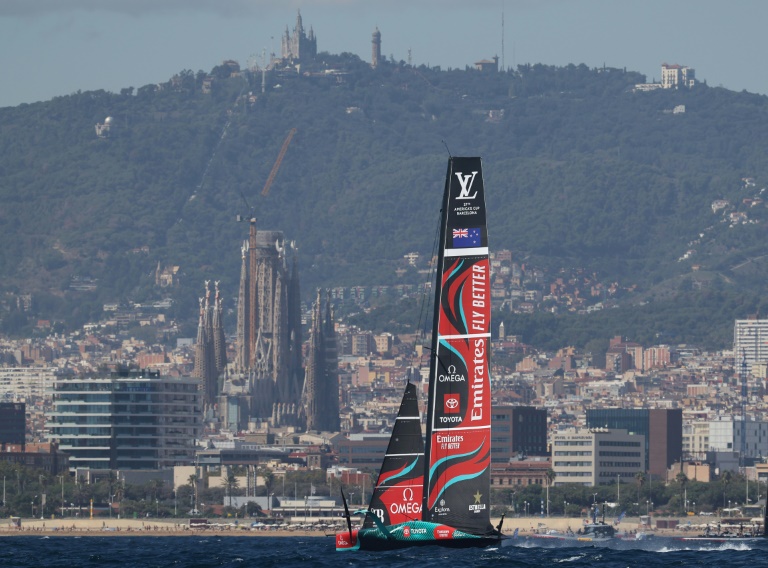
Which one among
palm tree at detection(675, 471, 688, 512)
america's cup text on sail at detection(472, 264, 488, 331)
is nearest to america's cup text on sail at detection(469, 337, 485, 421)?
america's cup text on sail at detection(472, 264, 488, 331)

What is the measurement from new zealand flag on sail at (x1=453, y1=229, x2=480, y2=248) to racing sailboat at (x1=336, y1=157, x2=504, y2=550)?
0.08 feet

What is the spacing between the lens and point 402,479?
57.2 meters

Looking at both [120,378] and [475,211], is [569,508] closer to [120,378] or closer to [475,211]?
[120,378]

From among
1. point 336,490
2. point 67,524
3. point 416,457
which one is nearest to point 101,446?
point 336,490

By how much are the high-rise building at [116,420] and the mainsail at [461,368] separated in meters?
134

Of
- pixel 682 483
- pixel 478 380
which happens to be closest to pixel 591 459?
pixel 682 483

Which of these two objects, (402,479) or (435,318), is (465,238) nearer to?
(435,318)

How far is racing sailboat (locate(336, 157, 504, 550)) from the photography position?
182 ft

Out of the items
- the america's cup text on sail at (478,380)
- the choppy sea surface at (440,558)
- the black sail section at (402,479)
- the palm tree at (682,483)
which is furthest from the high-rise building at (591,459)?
the america's cup text on sail at (478,380)

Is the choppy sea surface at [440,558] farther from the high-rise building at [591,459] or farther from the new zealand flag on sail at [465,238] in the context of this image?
the high-rise building at [591,459]

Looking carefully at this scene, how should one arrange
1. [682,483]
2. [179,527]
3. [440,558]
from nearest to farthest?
[440,558] < [179,527] < [682,483]

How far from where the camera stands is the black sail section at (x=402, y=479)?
187 feet

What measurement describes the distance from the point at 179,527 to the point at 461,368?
93.8m

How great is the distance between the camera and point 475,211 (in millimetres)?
55500
